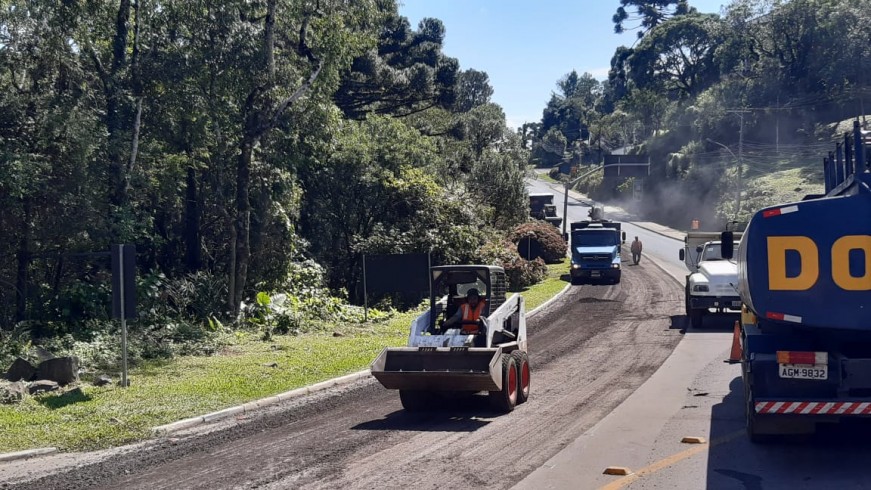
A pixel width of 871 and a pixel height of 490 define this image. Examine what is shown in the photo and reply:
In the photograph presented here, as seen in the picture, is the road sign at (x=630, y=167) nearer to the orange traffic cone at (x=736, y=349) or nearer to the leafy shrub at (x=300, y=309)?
the leafy shrub at (x=300, y=309)

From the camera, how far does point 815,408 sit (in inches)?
370

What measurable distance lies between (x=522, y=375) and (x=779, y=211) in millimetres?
5065

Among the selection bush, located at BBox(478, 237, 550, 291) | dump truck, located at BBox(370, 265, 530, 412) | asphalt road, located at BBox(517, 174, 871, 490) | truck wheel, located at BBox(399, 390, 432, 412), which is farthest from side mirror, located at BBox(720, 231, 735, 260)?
bush, located at BBox(478, 237, 550, 291)

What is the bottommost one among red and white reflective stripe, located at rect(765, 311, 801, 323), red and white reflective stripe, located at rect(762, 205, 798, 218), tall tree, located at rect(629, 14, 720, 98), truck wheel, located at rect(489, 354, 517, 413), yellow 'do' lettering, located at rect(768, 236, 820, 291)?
truck wheel, located at rect(489, 354, 517, 413)

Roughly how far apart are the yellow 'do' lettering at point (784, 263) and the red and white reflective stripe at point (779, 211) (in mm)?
273

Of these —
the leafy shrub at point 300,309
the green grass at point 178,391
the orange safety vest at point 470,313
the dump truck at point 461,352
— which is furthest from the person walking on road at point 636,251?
the orange safety vest at point 470,313

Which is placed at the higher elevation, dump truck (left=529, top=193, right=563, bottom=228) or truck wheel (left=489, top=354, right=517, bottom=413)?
dump truck (left=529, top=193, right=563, bottom=228)

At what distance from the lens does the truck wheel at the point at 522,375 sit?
13.2 meters

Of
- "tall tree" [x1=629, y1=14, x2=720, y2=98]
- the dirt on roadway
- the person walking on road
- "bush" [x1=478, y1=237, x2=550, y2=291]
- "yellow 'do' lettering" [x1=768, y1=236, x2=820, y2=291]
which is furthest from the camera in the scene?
"tall tree" [x1=629, y1=14, x2=720, y2=98]

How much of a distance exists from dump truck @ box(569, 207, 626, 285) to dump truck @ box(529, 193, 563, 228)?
110 feet

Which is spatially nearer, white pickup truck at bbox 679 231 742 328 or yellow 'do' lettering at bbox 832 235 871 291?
yellow 'do' lettering at bbox 832 235 871 291

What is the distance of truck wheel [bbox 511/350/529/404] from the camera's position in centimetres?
1320

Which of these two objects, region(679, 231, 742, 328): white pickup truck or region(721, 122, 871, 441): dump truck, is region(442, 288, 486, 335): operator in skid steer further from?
region(679, 231, 742, 328): white pickup truck

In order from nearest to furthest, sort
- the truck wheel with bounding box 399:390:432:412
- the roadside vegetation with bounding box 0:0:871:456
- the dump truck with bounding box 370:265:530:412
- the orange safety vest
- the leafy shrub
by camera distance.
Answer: the dump truck with bounding box 370:265:530:412 < the truck wheel with bounding box 399:390:432:412 < the orange safety vest < the roadside vegetation with bounding box 0:0:871:456 < the leafy shrub
